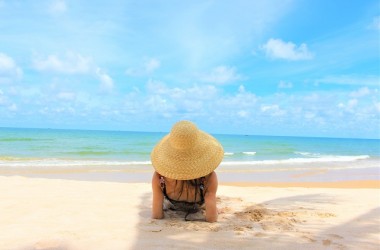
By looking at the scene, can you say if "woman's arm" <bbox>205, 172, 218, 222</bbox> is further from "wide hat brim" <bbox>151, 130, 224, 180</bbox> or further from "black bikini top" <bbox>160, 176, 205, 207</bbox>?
"wide hat brim" <bbox>151, 130, 224, 180</bbox>

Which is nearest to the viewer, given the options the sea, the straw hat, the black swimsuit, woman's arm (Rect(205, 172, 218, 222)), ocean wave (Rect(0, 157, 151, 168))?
the straw hat

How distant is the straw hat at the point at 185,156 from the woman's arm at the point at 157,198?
0.29 m

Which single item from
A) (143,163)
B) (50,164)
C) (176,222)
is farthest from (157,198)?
(143,163)

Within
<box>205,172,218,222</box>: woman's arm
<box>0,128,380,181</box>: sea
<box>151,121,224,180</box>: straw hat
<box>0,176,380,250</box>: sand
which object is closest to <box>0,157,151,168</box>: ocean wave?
<box>0,128,380,181</box>: sea

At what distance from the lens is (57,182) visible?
312 inches

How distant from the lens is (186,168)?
389 cm

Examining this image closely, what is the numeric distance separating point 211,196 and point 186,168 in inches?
22.1

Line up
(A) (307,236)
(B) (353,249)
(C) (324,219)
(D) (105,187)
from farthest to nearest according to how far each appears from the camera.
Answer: (D) (105,187) < (C) (324,219) < (A) (307,236) < (B) (353,249)

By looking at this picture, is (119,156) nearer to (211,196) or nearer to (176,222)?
(176,222)

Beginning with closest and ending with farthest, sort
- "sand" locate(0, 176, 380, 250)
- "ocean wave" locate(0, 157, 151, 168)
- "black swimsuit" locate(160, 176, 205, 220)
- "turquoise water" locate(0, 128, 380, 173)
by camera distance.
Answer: "sand" locate(0, 176, 380, 250) < "black swimsuit" locate(160, 176, 205, 220) < "ocean wave" locate(0, 157, 151, 168) < "turquoise water" locate(0, 128, 380, 173)

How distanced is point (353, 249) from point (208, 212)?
1.64 m

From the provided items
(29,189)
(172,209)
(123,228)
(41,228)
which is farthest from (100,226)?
(29,189)

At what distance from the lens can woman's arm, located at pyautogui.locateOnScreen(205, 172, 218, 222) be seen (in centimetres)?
415

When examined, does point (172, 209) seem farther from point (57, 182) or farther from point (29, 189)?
point (57, 182)
